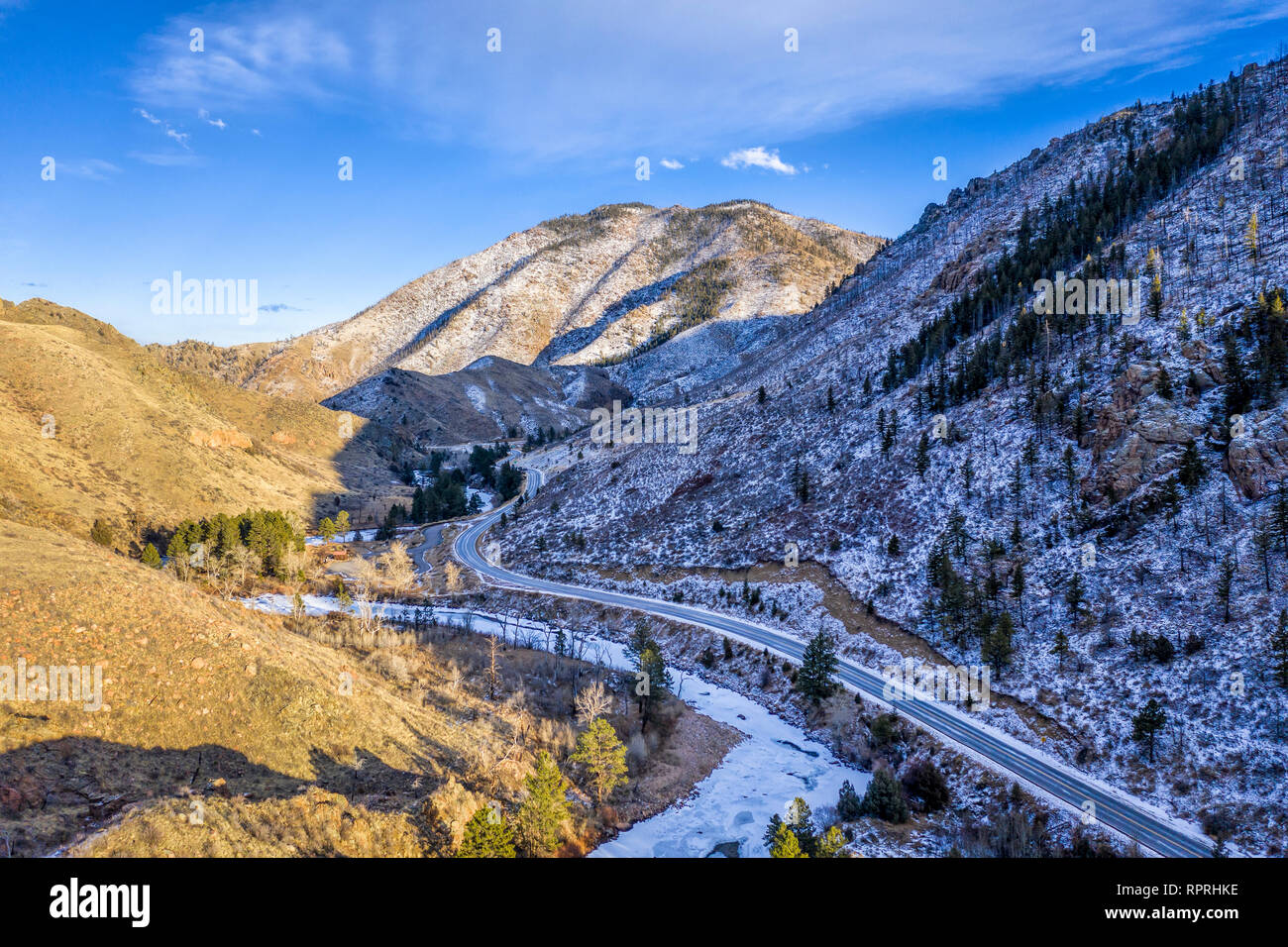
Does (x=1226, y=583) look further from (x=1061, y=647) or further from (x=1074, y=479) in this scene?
(x=1074, y=479)

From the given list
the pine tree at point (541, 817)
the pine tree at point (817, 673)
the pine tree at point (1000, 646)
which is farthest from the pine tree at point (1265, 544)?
the pine tree at point (541, 817)

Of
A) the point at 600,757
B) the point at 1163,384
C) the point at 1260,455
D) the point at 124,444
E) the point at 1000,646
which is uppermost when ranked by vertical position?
the point at 1163,384

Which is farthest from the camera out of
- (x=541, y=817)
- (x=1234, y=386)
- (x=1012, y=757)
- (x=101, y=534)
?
(x=101, y=534)

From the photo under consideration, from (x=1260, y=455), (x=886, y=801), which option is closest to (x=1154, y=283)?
(x=1260, y=455)

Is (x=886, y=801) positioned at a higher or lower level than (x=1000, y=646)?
lower

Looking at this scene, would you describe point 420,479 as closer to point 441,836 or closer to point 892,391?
point 892,391

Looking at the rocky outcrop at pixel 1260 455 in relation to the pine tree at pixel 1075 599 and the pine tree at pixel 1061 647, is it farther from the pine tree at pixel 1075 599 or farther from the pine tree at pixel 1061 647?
the pine tree at pixel 1061 647
